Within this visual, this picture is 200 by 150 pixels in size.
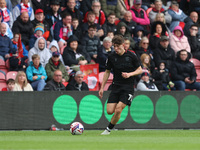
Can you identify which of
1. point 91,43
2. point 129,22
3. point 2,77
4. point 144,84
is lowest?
point 144,84

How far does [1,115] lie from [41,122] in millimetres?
1067

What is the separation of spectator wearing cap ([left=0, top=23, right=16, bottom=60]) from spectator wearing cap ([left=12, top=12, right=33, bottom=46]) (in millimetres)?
Result: 753

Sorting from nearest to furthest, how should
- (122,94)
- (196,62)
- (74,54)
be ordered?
(122,94) → (74,54) → (196,62)

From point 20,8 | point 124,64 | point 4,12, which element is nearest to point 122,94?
point 124,64

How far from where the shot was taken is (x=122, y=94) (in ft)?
37.2

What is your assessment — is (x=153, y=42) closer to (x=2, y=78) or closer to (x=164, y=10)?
(x=164, y=10)

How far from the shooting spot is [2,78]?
15.3 metres

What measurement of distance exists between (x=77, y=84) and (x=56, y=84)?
0.64 m

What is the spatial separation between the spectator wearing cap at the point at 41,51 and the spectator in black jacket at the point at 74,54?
0.64 metres

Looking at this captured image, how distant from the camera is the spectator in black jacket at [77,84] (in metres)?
15.0

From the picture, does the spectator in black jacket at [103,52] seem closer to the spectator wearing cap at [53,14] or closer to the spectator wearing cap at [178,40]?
the spectator wearing cap at [53,14]

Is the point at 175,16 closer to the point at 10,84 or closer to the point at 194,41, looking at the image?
the point at 194,41

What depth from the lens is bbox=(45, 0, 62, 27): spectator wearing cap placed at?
17.8 metres

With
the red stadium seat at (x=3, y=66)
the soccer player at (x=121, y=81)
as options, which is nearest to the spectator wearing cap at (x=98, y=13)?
the red stadium seat at (x=3, y=66)
